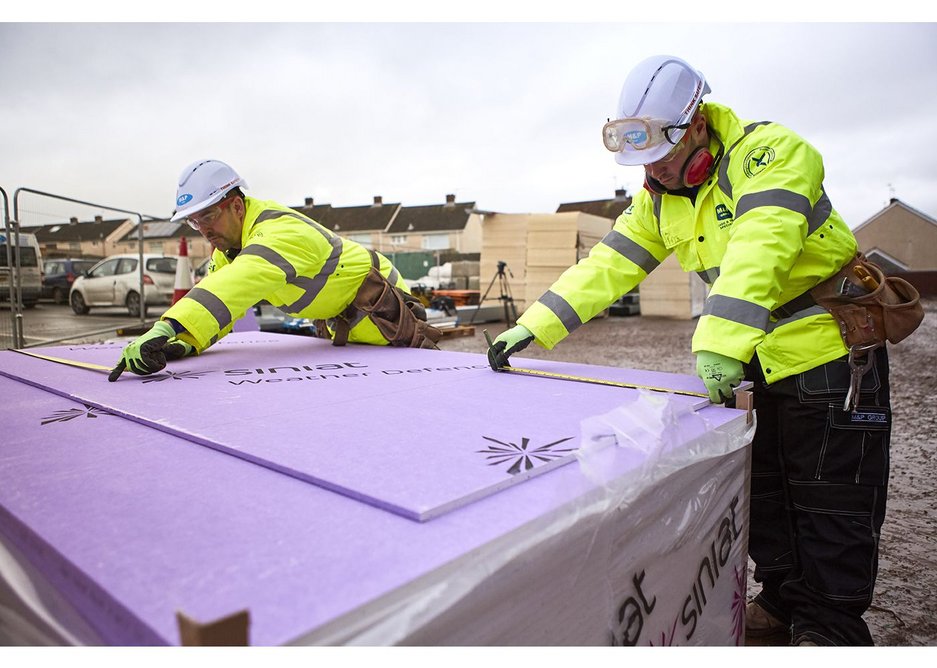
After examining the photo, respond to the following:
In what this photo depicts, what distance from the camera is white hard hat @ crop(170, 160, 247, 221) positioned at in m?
3.03

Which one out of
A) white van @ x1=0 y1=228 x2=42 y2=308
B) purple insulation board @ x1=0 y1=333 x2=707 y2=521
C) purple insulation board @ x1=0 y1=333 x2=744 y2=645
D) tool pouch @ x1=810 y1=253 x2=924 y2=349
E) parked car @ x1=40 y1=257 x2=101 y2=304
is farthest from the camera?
parked car @ x1=40 y1=257 x2=101 y2=304

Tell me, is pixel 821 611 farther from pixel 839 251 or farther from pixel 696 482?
pixel 839 251

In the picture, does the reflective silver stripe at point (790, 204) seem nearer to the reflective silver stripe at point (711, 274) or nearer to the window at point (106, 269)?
the reflective silver stripe at point (711, 274)

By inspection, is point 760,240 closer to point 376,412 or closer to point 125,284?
point 376,412

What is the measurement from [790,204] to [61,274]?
18.9m

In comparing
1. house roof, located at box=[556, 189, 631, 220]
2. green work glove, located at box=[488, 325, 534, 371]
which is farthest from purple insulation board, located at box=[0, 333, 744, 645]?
house roof, located at box=[556, 189, 631, 220]

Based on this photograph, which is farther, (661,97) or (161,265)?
(161,265)

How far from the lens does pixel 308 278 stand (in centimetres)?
326

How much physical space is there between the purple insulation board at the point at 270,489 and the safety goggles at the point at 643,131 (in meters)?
0.83

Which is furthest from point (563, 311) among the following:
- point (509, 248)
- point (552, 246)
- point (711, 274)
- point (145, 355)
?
point (509, 248)

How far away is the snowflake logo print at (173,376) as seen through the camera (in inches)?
97.7

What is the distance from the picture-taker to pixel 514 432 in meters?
1.52

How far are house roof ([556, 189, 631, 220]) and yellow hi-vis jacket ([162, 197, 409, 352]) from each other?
31.1 metres

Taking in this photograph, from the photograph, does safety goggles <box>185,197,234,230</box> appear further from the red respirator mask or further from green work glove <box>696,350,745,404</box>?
green work glove <box>696,350,745,404</box>
